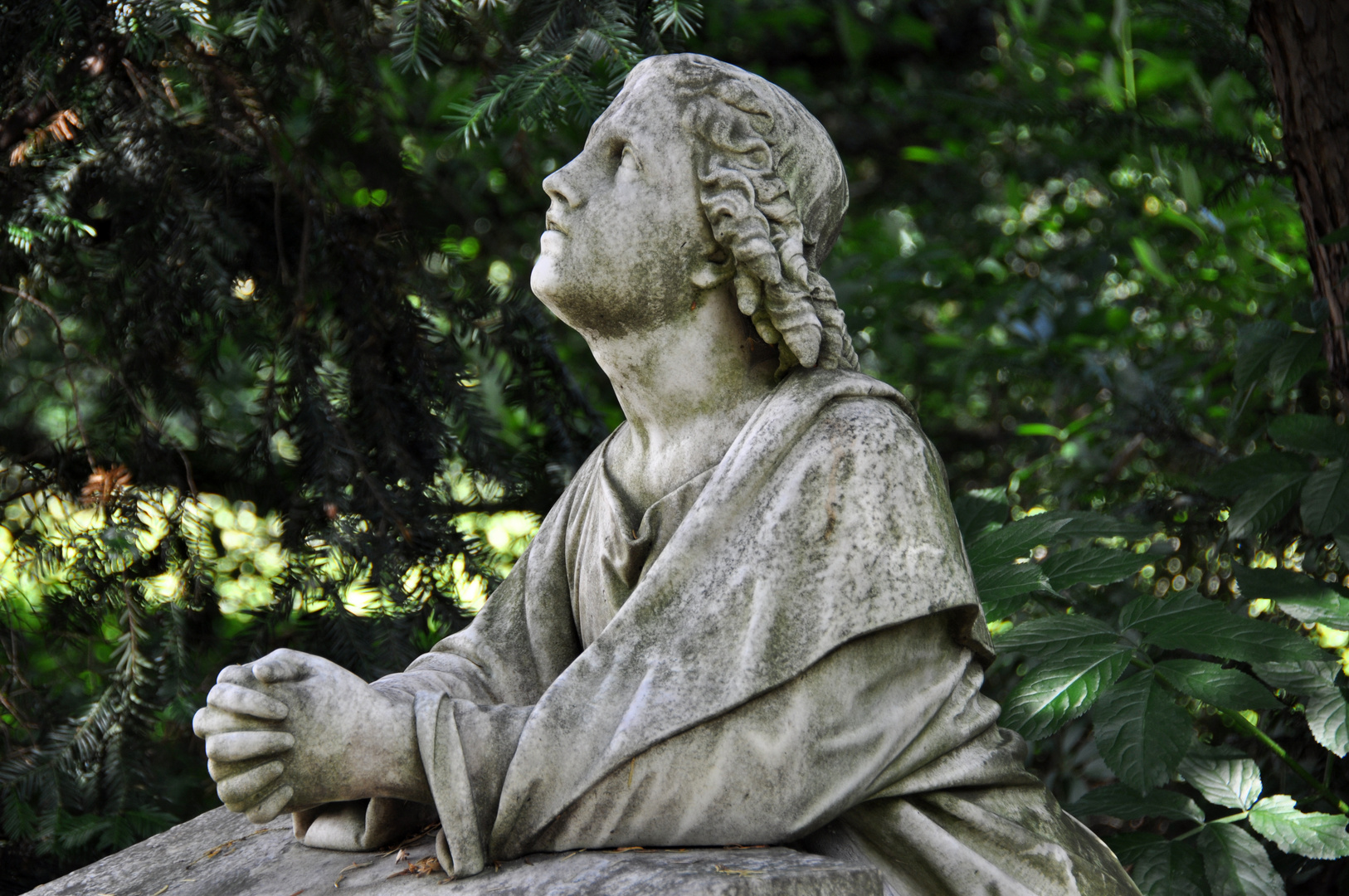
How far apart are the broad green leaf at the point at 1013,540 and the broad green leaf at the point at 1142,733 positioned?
33 centimetres

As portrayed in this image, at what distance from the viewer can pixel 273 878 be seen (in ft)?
6.01

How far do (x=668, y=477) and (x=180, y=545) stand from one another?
146 cm

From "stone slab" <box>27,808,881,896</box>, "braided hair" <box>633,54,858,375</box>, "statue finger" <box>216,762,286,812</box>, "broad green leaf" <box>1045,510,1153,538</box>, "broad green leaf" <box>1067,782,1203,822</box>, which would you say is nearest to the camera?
"stone slab" <box>27,808,881,896</box>

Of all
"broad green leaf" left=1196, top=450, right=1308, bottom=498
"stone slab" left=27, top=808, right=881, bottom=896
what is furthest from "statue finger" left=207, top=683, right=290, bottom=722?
"broad green leaf" left=1196, top=450, right=1308, bottom=498

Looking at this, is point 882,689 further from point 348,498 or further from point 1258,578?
point 348,498

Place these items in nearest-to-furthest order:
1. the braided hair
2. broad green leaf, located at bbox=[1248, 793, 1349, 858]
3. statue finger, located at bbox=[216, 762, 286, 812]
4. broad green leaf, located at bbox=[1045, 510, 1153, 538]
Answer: statue finger, located at bbox=[216, 762, 286, 812]
the braided hair
broad green leaf, located at bbox=[1248, 793, 1349, 858]
broad green leaf, located at bbox=[1045, 510, 1153, 538]

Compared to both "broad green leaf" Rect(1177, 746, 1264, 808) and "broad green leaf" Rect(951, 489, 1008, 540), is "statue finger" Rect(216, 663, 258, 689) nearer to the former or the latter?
"broad green leaf" Rect(951, 489, 1008, 540)

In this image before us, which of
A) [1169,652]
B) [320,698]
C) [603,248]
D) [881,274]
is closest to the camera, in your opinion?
[320,698]

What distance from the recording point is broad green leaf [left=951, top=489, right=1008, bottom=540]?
8.86ft

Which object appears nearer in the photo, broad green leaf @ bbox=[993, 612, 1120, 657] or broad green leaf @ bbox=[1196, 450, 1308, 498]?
broad green leaf @ bbox=[993, 612, 1120, 657]

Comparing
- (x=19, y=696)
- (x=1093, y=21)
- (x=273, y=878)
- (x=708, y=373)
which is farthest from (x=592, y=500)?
(x=1093, y=21)

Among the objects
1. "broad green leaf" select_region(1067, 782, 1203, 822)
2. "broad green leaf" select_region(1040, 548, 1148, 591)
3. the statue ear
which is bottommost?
"broad green leaf" select_region(1067, 782, 1203, 822)

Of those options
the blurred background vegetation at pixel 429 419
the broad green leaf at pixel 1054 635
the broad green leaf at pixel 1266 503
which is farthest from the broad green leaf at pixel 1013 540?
the broad green leaf at pixel 1266 503

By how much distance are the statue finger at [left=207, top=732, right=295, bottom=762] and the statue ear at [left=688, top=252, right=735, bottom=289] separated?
945 mm
